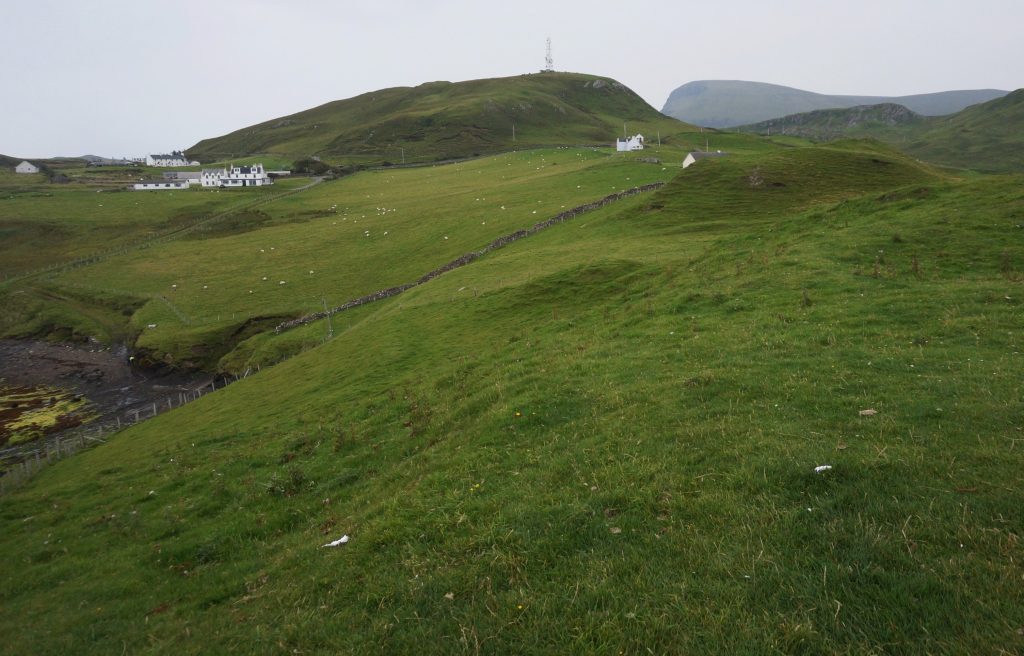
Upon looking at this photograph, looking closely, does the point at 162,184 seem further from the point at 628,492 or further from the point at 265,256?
the point at 628,492

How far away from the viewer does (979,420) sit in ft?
35.3

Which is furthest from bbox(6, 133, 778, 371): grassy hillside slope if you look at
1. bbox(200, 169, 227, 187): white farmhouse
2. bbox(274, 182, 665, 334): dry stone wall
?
bbox(200, 169, 227, 187): white farmhouse

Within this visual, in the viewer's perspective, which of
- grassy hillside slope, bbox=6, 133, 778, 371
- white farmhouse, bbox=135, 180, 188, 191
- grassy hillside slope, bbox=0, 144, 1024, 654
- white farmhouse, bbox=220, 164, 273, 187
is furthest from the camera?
white farmhouse, bbox=135, 180, 188, 191

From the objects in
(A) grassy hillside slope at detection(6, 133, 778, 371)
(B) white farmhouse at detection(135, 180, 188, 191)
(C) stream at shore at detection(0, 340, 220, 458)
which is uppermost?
(B) white farmhouse at detection(135, 180, 188, 191)

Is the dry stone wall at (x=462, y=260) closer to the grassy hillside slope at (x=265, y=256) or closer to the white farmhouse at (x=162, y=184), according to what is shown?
the grassy hillside slope at (x=265, y=256)

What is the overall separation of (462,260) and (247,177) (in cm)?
14330

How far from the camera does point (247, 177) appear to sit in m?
170

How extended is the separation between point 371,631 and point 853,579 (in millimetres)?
7098

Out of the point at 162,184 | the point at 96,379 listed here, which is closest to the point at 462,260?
the point at 96,379

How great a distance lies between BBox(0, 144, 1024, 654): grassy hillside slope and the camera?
23.3 feet

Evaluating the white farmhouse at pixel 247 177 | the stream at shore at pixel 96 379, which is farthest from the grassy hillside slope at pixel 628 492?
the white farmhouse at pixel 247 177

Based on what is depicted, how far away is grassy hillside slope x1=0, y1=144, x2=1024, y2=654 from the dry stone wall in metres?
25.6

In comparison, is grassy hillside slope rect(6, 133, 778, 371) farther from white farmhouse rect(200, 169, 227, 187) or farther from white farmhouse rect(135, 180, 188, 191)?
white farmhouse rect(200, 169, 227, 187)

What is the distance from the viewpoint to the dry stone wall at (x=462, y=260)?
56.4 m
